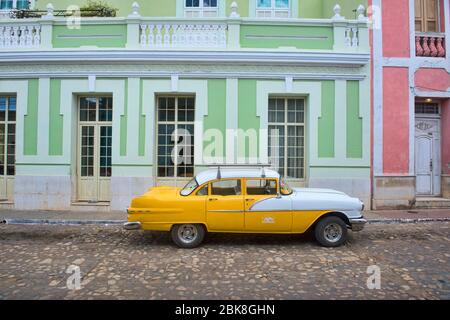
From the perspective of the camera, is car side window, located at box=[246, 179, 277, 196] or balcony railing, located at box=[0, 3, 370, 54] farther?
balcony railing, located at box=[0, 3, 370, 54]

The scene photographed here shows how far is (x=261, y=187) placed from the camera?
5.95 meters

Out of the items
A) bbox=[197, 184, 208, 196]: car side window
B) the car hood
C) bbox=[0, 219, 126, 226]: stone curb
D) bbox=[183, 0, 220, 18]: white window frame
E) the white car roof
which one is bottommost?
bbox=[0, 219, 126, 226]: stone curb

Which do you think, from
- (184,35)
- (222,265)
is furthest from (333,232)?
(184,35)

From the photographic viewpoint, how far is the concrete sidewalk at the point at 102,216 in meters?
7.87

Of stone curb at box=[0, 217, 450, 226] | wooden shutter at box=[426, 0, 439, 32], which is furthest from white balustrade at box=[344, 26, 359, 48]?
stone curb at box=[0, 217, 450, 226]

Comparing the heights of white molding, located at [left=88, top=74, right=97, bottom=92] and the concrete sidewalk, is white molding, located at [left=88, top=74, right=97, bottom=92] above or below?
above

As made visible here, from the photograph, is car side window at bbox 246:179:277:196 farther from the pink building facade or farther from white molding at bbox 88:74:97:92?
white molding at bbox 88:74:97:92

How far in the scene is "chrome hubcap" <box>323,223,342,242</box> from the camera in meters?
5.90

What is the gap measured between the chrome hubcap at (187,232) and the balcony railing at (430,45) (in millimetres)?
9311

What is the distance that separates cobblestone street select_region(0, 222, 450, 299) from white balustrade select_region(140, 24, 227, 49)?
19.5ft

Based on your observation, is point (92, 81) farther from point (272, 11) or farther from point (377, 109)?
point (377, 109)

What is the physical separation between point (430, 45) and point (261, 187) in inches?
331

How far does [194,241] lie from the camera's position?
5801mm
